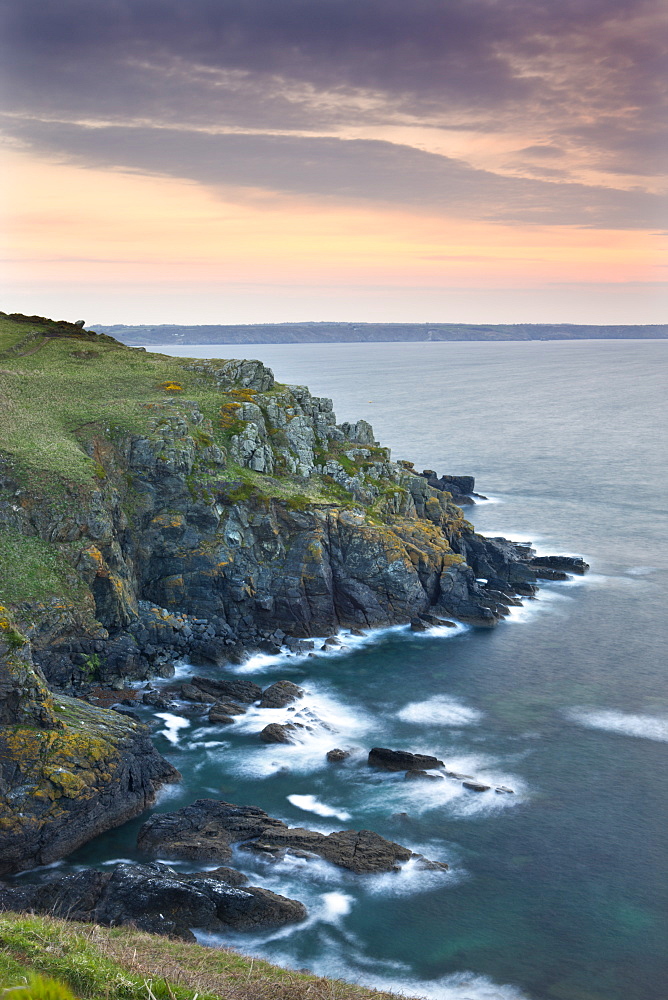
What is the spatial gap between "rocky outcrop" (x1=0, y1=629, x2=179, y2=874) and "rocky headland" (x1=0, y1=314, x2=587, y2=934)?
0.32 ft

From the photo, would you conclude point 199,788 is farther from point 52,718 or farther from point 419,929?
point 419,929

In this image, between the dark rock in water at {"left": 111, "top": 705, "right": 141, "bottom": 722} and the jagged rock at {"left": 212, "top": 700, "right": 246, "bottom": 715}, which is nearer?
the dark rock in water at {"left": 111, "top": 705, "right": 141, "bottom": 722}

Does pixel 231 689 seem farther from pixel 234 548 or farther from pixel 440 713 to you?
pixel 234 548

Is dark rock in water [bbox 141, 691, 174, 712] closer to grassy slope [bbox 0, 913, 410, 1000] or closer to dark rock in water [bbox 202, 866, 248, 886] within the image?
dark rock in water [bbox 202, 866, 248, 886]

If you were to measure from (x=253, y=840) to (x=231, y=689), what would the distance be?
1628cm

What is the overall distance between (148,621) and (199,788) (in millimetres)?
19139

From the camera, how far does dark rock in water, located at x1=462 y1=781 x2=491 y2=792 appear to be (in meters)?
43.3

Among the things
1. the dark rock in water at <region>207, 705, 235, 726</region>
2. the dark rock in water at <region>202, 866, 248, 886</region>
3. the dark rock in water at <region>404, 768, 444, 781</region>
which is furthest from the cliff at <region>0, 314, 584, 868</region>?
the dark rock in water at <region>404, 768, 444, 781</region>

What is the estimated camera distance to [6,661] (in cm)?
3994

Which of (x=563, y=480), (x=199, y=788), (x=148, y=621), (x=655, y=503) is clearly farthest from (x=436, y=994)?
(x=563, y=480)

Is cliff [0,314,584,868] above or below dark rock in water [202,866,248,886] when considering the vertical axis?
above

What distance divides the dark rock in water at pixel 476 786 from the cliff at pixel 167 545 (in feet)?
56.6

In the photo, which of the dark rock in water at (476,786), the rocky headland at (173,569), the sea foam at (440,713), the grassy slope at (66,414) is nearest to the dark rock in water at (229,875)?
the rocky headland at (173,569)

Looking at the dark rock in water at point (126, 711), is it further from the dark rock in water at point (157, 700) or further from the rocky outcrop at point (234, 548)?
the rocky outcrop at point (234, 548)
